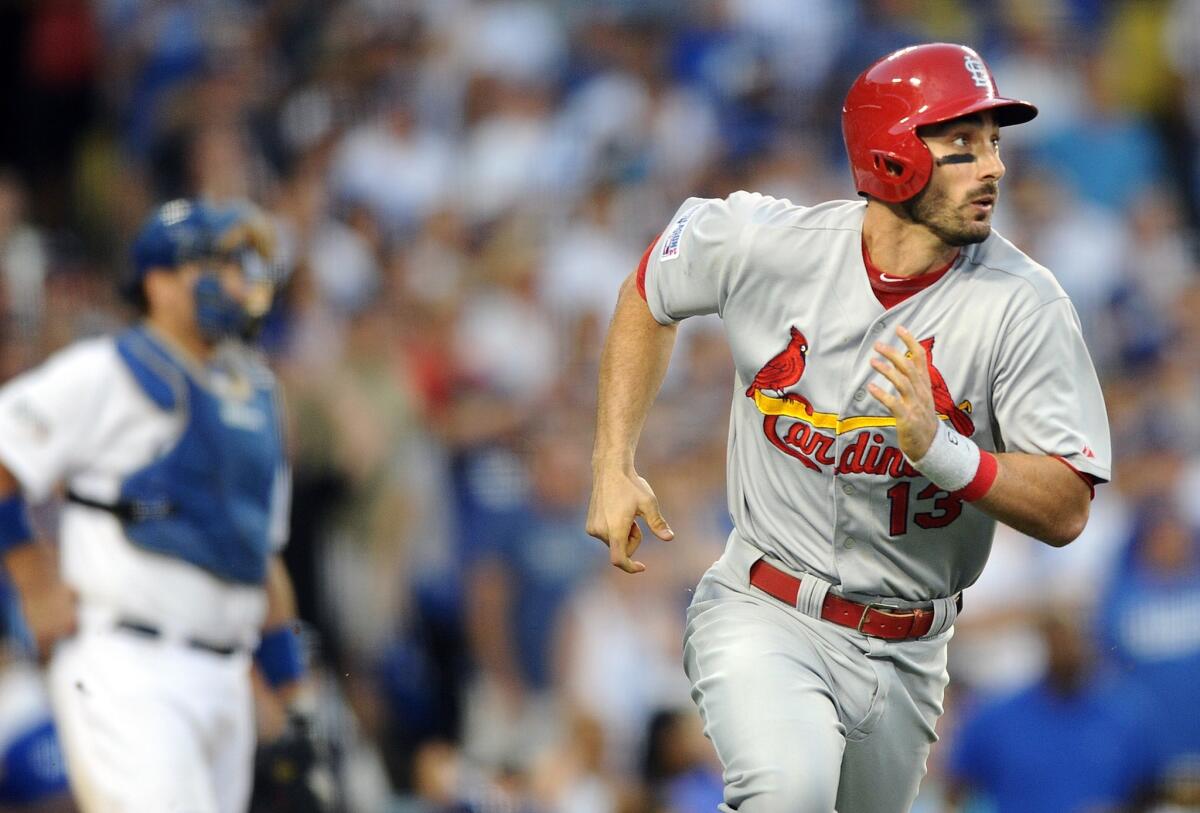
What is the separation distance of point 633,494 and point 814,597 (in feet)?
1.61

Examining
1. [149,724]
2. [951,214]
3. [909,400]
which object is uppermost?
[951,214]

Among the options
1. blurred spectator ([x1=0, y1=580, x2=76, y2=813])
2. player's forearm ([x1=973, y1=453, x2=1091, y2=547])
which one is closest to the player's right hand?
player's forearm ([x1=973, y1=453, x2=1091, y2=547])

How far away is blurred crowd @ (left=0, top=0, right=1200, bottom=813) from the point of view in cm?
805

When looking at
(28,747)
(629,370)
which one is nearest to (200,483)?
(629,370)

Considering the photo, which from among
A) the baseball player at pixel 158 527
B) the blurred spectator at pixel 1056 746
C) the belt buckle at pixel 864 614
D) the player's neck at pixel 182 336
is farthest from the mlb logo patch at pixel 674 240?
the blurred spectator at pixel 1056 746

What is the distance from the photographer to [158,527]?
555 cm

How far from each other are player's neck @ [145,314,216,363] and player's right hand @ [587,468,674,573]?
2.02 meters

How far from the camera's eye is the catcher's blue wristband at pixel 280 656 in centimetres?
608

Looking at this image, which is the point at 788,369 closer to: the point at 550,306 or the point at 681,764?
the point at 681,764

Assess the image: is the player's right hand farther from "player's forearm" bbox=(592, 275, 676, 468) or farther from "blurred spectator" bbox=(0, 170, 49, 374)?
"blurred spectator" bbox=(0, 170, 49, 374)

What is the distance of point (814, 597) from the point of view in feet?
14.3

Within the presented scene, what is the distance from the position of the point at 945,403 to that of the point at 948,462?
0.35 m

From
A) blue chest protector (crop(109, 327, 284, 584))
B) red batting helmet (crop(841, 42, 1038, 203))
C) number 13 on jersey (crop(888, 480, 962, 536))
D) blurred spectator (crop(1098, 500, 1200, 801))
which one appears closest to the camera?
red batting helmet (crop(841, 42, 1038, 203))

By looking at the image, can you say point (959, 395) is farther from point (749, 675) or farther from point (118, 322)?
point (118, 322)
